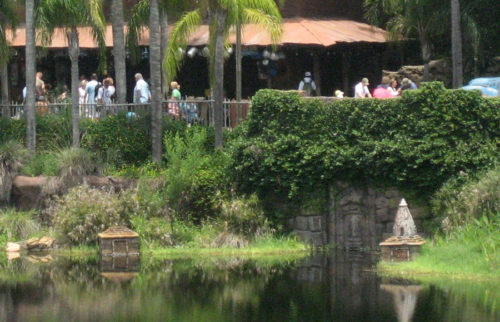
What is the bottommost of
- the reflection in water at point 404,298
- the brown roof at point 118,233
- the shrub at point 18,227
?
the reflection in water at point 404,298

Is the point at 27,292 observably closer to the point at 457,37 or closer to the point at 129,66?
the point at 457,37

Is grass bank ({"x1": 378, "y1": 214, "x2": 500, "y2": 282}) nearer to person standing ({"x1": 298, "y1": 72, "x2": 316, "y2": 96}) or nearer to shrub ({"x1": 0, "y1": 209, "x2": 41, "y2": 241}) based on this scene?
shrub ({"x1": 0, "y1": 209, "x2": 41, "y2": 241})

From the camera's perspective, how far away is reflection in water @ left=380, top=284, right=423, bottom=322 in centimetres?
1819

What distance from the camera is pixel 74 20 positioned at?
2848 centimetres

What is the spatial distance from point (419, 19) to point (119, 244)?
13954 millimetres

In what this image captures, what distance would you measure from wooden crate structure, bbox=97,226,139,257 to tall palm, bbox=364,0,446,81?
496 inches

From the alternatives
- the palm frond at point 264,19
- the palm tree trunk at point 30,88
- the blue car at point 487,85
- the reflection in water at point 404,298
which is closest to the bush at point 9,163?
the palm tree trunk at point 30,88

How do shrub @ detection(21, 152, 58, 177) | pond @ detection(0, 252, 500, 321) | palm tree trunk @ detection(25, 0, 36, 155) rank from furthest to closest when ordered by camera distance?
1. palm tree trunk @ detection(25, 0, 36, 155)
2. shrub @ detection(21, 152, 58, 177)
3. pond @ detection(0, 252, 500, 321)

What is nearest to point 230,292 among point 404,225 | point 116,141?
point 404,225

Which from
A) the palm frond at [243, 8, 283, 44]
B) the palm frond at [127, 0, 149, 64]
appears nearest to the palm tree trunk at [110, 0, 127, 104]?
the palm frond at [127, 0, 149, 64]

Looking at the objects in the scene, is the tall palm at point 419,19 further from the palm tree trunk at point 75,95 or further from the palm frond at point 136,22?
the palm tree trunk at point 75,95

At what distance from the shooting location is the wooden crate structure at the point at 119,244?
25.2m

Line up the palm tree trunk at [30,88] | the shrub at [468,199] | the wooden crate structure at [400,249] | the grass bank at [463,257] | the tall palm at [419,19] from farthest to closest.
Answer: the tall palm at [419,19], the palm tree trunk at [30,88], the shrub at [468,199], the wooden crate structure at [400,249], the grass bank at [463,257]

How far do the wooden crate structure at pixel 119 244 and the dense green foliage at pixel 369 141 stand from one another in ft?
9.92
